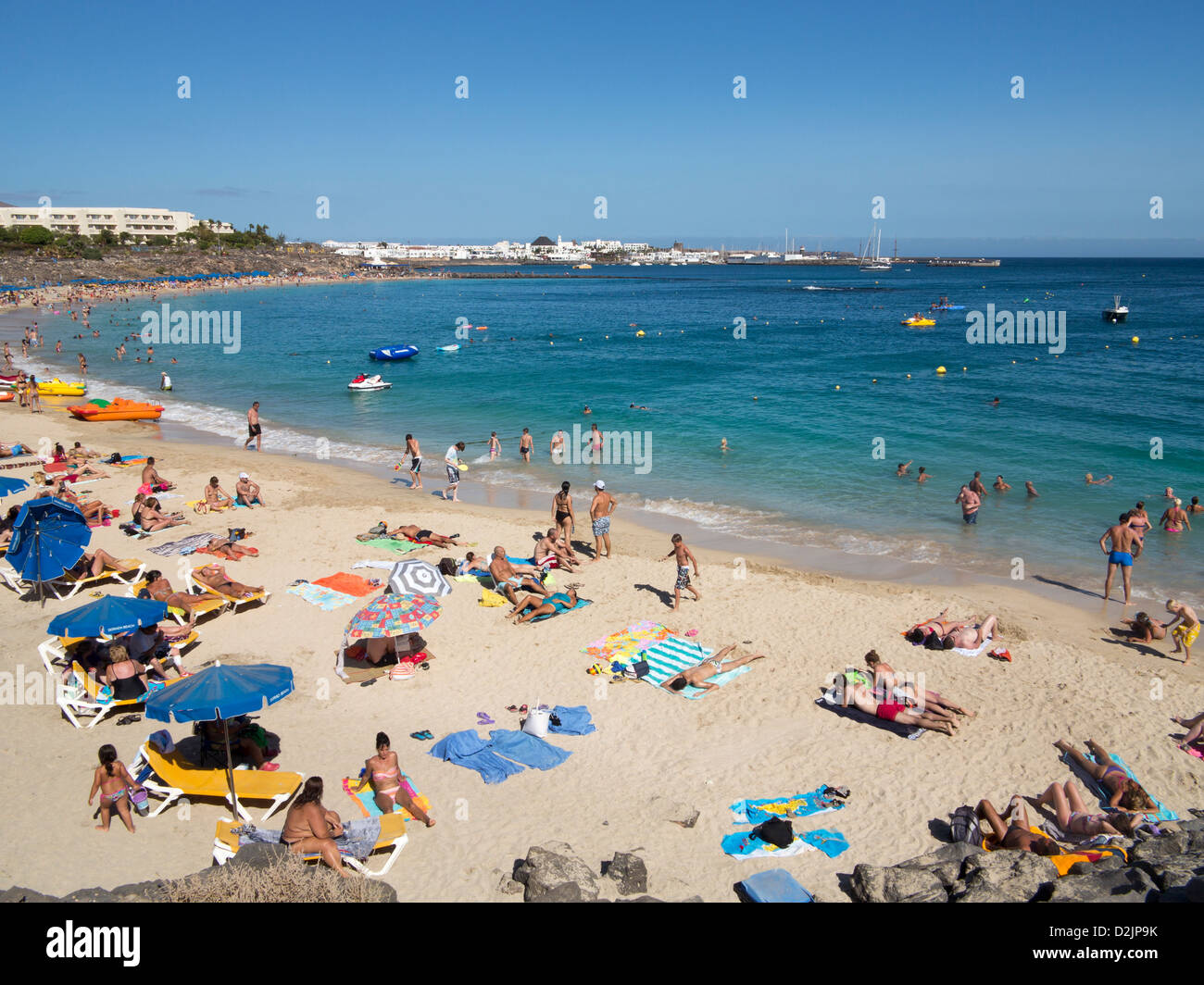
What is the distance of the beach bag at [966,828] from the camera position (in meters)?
6.96

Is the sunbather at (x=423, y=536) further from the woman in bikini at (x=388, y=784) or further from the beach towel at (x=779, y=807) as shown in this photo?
the beach towel at (x=779, y=807)

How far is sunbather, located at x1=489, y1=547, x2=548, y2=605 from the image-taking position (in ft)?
39.9

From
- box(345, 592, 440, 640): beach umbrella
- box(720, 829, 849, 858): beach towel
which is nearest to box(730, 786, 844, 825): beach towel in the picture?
box(720, 829, 849, 858): beach towel

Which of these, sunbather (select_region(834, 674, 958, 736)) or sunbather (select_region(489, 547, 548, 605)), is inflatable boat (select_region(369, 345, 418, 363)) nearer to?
sunbather (select_region(489, 547, 548, 605))

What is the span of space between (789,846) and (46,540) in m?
11.2

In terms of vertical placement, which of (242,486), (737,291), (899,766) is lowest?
(899,766)

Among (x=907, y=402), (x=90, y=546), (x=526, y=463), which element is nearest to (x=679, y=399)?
(x=907, y=402)

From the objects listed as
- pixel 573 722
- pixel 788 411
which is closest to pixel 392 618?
pixel 573 722

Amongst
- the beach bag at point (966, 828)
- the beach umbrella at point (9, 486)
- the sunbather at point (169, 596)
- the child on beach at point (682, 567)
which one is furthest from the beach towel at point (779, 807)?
the beach umbrella at point (9, 486)

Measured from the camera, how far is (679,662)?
34.5ft

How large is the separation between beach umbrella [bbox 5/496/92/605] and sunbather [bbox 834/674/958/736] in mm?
10965
